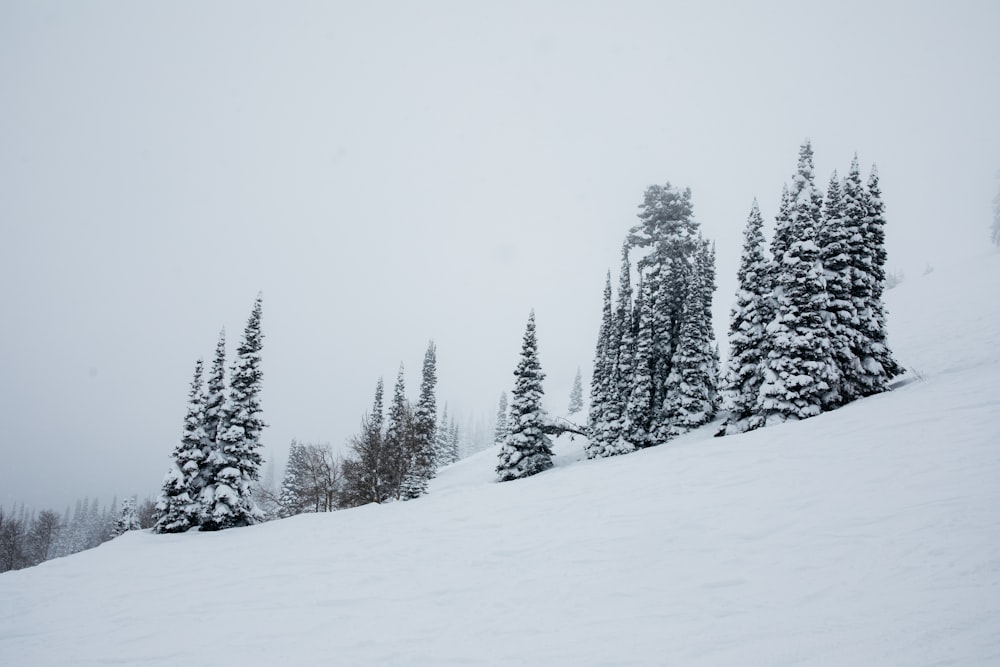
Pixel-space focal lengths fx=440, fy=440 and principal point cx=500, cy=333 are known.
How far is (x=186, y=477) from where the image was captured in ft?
85.6

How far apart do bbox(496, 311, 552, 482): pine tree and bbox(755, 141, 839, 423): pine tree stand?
14.4 m

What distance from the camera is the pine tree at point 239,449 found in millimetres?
25438

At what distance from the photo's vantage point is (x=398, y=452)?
3338cm

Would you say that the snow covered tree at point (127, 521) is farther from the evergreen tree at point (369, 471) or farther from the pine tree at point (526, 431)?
the pine tree at point (526, 431)

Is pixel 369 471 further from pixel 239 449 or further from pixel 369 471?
pixel 239 449

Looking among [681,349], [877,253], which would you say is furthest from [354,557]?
[877,253]

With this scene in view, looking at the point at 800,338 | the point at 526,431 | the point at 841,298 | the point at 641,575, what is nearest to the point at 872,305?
the point at 841,298

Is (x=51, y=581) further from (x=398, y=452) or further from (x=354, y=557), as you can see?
(x=398, y=452)

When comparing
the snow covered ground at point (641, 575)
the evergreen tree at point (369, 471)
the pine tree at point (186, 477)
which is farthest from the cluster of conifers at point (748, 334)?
the pine tree at point (186, 477)

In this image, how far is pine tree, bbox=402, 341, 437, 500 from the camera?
99.7 ft

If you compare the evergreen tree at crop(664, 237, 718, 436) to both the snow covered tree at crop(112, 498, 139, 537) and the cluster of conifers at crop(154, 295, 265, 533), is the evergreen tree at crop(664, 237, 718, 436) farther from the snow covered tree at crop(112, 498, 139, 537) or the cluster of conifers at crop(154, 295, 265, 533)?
the snow covered tree at crop(112, 498, 139, 537)

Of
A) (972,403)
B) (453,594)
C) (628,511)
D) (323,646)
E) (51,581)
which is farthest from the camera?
(51,581)

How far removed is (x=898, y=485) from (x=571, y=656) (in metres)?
8.35

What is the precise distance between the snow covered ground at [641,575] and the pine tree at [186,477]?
9226 mm
